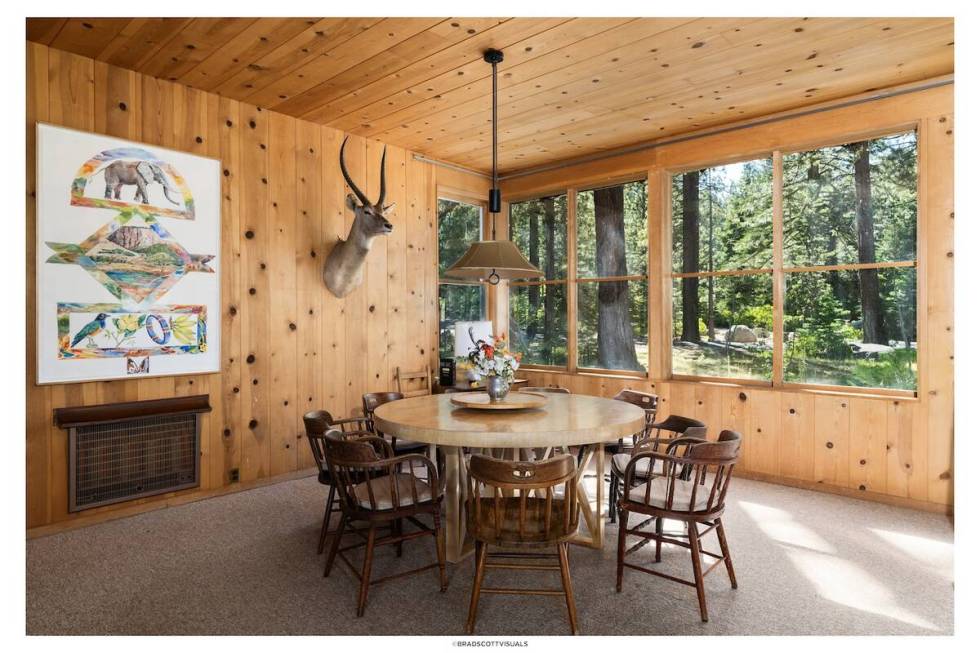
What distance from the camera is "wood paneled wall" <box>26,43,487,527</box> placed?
335 centimetres

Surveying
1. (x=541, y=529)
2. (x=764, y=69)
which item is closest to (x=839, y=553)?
(x=541, y=529)

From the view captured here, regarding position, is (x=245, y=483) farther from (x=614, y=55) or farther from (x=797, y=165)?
(x=797, y=165)

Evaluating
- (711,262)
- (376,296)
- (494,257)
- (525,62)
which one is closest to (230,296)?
(376,296)

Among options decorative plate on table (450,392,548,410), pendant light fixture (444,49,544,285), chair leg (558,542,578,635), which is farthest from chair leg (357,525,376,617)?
pendant light fixture (444,49,544,285)

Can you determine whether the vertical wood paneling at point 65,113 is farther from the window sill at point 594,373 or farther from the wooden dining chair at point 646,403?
the window sill at point 594,373

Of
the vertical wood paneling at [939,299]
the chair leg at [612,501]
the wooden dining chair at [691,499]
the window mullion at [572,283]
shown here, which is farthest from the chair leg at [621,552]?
the window mullion at [572,283]

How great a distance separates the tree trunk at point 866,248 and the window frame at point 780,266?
0.24 feet

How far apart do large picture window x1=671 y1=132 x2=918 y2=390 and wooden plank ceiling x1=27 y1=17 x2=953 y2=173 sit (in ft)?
1.82

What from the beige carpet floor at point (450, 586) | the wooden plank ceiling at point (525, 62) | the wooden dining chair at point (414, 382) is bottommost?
the beige carpet floor at point (450, 586)

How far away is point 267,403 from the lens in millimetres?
4348

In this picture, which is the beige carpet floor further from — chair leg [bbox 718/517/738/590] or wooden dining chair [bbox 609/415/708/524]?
wooden dining chair [bbox 609/415/708/524]

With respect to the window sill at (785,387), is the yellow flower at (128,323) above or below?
above

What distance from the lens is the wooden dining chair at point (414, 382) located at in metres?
5.33

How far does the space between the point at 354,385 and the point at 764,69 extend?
156 inches
